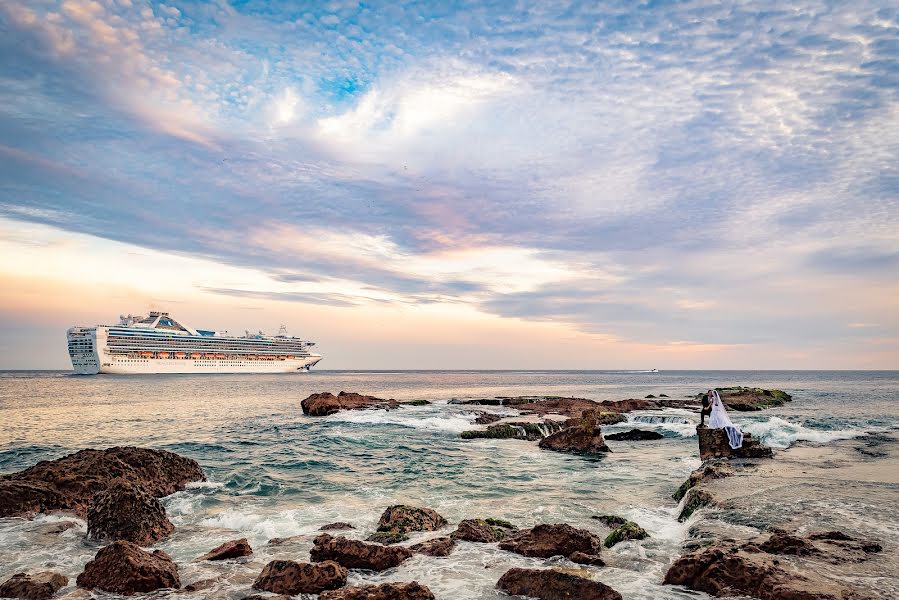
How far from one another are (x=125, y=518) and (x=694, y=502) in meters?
13.8

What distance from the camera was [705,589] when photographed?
307 inches

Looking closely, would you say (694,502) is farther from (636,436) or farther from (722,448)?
(636,436)

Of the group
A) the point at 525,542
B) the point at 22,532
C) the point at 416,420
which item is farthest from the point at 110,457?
the point at 416,420

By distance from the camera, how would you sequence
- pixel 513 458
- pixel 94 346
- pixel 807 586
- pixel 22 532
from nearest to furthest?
1. pixel 807 586
2. pixel 22 532
3. pixel 513 458
4. pixel 94 346

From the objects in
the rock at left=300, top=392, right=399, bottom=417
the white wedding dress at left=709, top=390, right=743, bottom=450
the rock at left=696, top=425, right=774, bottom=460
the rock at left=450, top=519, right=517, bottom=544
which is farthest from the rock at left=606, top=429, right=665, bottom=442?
the rock at left=300, top=392, right=399, bottom=417

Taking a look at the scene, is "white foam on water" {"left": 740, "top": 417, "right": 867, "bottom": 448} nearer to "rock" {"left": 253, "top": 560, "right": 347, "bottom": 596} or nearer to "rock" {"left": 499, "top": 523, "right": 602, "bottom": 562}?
"rock" {"left": 499, "top": 523, "right": 602, "bottom": 562}

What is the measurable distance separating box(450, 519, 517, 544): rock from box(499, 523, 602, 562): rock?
574 mm

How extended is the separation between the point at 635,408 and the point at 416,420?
2082cm

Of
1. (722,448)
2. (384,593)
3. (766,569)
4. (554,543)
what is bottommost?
(554,543)

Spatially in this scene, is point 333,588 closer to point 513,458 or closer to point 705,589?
point 705,589

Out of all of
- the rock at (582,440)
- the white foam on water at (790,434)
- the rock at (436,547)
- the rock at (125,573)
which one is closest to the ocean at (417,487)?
the white foam on water at (790,434)

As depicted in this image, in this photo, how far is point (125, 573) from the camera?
8414 mm

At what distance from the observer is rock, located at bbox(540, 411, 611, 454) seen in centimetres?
2470

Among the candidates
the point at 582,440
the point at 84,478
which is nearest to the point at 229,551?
the point at 84,478
